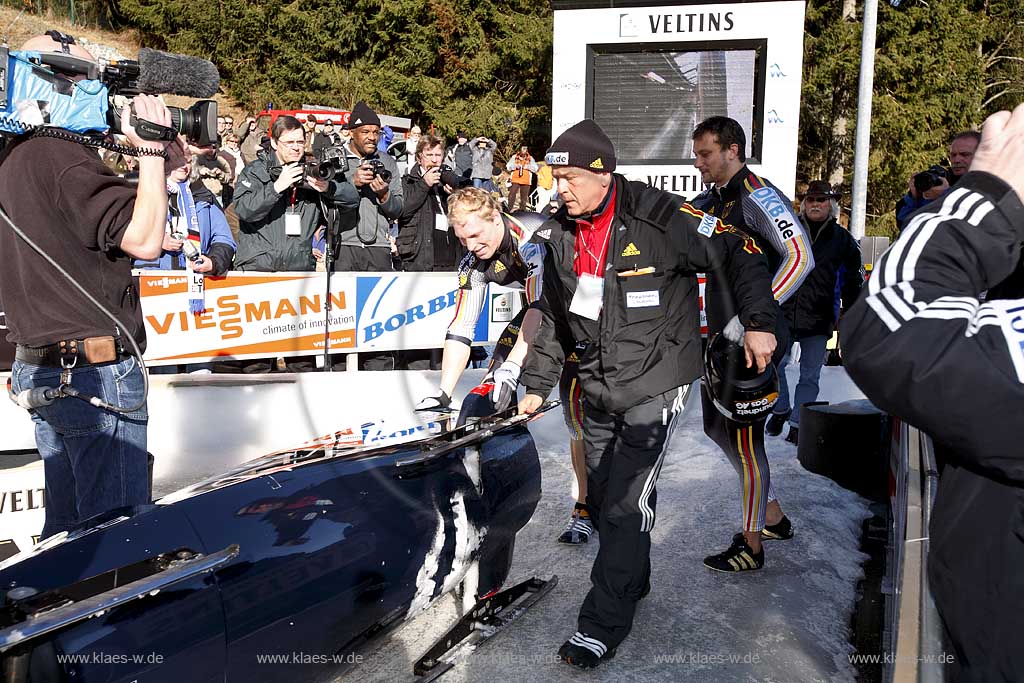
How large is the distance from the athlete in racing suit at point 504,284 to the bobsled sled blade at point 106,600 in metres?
1.53

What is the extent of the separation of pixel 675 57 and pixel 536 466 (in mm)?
7525

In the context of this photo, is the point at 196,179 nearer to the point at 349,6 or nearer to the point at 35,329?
the point at 35,329

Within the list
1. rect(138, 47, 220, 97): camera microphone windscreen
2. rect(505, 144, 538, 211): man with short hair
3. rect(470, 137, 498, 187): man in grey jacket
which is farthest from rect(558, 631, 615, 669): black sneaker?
rect(505, 144, 538, 211): man with short hair

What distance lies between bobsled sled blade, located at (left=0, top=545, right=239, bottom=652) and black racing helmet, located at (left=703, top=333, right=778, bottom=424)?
216 cm

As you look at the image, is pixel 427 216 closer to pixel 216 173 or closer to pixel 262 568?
pixel 216 173

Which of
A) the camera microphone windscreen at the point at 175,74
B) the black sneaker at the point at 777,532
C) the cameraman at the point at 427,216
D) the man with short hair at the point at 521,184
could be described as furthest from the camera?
the man with short hair at the point at 521,184

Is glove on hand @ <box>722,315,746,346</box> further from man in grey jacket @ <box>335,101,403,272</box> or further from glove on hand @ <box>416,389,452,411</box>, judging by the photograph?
man in grey jacket @ <box>335,101,403,272</box>

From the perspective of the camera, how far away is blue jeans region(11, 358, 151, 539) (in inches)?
97.2

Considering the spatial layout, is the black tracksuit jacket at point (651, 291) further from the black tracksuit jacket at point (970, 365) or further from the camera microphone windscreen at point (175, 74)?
the black tracksuit jacket at point (970, 365)

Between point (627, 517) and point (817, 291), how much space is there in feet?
11.2

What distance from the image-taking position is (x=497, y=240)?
4066mm

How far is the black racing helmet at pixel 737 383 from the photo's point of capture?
11.3 feet

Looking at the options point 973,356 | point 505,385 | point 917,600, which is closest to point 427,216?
point 505,385

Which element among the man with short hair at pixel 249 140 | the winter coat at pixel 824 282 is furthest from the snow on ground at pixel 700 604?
the man with short hair at pixel 249 140
